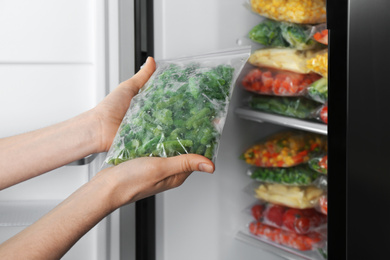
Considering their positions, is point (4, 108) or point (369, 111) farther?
point (4, 108)

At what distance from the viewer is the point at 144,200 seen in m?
1.30

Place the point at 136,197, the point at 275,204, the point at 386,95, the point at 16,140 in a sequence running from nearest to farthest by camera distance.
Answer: the point at 386,95 < the point at 136,197 < the point at 16,140 < the point at 275,204

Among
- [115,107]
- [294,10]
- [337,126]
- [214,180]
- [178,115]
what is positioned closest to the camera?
[337,126]

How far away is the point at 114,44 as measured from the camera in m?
1.29

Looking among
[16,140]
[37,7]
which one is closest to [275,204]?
[16,140]

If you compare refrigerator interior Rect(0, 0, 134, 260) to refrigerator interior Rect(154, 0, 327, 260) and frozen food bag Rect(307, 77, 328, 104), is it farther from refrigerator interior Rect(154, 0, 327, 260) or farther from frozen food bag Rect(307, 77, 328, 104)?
frozen food bag Rect(307, 77, 328, 104)

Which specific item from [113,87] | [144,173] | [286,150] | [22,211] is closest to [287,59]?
[286,150]

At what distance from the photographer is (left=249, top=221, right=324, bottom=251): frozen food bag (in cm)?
133

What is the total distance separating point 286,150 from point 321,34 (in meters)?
0.35

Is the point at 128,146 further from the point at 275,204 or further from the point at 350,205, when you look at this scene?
the point at 275,204

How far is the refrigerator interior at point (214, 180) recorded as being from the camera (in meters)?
1.28

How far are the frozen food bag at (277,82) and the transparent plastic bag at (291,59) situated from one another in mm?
18

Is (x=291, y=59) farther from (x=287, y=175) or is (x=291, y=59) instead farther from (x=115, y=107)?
(x=115, y=107)

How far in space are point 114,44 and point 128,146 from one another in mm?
467
